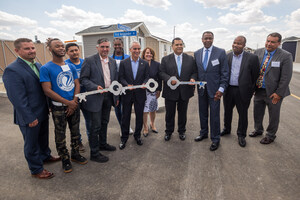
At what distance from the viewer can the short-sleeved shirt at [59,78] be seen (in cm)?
256

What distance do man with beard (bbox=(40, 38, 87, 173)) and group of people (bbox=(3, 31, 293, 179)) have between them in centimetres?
1

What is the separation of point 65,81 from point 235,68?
313 cm

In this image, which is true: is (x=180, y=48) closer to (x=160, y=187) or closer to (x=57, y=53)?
(x=57, y=53)

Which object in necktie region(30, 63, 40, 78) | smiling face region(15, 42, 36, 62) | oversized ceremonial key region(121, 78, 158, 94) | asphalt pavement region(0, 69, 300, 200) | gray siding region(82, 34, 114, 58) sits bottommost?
asphalt pavement region(0, 69, 300, 200)

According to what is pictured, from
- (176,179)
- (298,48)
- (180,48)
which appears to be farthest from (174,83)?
(298,48)

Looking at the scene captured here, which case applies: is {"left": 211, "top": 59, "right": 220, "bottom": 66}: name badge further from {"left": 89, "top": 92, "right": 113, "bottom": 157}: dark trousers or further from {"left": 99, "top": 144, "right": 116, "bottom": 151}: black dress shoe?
{"left": 99, "top": 144, "right": 116, "bottom": 151}: black dress shoe

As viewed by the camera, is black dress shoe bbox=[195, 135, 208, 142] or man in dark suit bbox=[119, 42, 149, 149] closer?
man in dark suit bbox=[119, 42, 149, 149]

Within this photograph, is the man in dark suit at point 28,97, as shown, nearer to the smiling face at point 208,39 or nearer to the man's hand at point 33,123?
the man's hand at point 33,123

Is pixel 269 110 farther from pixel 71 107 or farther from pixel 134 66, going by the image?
pixel 71 107

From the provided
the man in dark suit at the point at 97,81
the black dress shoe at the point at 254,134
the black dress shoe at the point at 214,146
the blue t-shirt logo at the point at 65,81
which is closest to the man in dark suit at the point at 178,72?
the black dress shoe at the point at 214,146

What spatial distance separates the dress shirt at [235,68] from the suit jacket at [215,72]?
248mm

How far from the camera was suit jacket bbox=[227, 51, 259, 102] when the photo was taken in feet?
11.5

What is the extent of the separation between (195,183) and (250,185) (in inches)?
29.3

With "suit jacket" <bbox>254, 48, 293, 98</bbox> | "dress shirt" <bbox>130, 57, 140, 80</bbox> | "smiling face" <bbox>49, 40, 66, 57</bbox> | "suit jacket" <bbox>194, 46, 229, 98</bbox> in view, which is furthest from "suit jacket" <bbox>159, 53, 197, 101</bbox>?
"smiling face" <bbox>49, 40, 66, 57</bbox>
